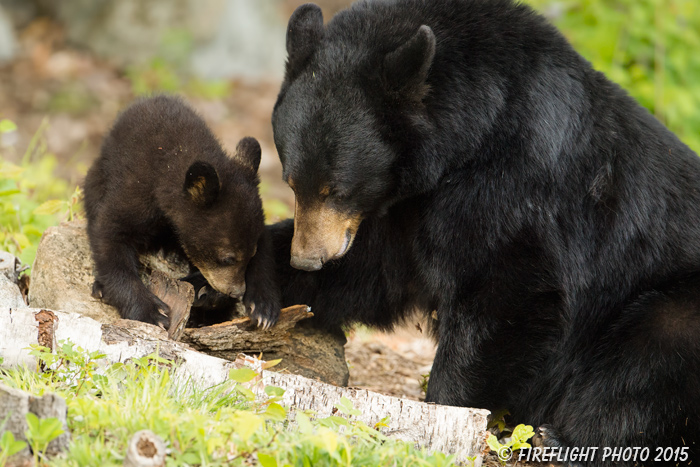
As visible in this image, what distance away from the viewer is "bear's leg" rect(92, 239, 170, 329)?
3.59 meters

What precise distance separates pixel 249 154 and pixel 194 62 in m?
7.50

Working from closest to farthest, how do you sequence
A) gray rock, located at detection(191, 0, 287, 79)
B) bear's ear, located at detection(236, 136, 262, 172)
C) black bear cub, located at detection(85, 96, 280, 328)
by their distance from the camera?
1. black bear cub, located at detection(85, 96, 280, 328)
2. bear's ear, located at detection(236, 136, 262, 172)
3. gray rock, located at detection(191, 0, 287, 79)

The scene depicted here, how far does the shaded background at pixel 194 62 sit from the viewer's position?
846 centimetres

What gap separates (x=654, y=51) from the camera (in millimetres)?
8695

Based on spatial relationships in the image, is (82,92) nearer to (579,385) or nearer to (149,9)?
(149,9)

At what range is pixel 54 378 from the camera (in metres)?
2.89

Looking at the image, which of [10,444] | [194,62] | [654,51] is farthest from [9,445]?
[194,62]

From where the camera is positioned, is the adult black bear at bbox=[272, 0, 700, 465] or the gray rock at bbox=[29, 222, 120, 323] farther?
Answer: the gray rock at bbox=[29, 222, 120, 323]

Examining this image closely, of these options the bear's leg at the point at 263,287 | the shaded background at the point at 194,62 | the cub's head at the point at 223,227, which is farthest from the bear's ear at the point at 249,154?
the shaded background at the point at 194,62

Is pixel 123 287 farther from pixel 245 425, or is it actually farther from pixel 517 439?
pixel 517 439

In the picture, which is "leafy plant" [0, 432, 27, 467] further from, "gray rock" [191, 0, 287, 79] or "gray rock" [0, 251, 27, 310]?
"gray rock" [191, 0, 287, 79]

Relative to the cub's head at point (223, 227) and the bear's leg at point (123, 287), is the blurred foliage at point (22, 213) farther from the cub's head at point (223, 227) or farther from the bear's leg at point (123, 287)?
the cub's head at point (223, 227)

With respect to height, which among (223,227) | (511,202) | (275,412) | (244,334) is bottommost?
(275,412)

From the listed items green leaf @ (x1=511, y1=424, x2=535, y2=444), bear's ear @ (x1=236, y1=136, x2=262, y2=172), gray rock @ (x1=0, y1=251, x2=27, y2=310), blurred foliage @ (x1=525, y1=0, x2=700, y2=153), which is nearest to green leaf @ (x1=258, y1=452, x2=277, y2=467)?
green leaf @ (x1=511, y1=424, x2=535, y2=444)
